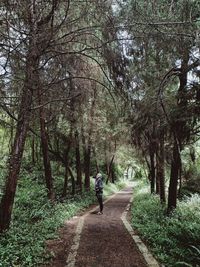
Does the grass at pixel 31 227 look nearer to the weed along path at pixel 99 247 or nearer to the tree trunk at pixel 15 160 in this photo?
the weed along path at pixel 99 247

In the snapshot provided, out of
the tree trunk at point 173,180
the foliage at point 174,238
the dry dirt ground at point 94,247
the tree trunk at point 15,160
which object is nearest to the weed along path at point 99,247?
the dry dirt ground at point 94,247

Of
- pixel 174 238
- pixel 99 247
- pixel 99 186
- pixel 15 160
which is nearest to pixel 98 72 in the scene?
pixel 15 160

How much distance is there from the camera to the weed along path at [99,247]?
7.59 m

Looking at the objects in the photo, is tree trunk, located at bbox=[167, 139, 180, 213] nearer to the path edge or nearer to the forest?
the forest

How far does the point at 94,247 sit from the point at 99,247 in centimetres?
13

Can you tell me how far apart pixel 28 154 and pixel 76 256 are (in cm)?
2152

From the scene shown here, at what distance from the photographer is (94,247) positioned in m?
9.00

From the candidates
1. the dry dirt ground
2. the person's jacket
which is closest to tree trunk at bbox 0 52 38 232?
the dry dirt ground

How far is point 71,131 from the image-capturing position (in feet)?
59.9

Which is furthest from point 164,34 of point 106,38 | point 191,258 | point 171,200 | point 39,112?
point 171,200

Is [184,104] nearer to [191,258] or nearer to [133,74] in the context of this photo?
[133,74]

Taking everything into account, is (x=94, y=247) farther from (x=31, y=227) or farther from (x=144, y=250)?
(x=31, y=227)

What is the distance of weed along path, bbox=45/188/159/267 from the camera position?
24.9 feet

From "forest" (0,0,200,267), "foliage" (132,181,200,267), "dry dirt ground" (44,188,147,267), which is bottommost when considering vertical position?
"dry dirt ground" (44,188,147,267)
